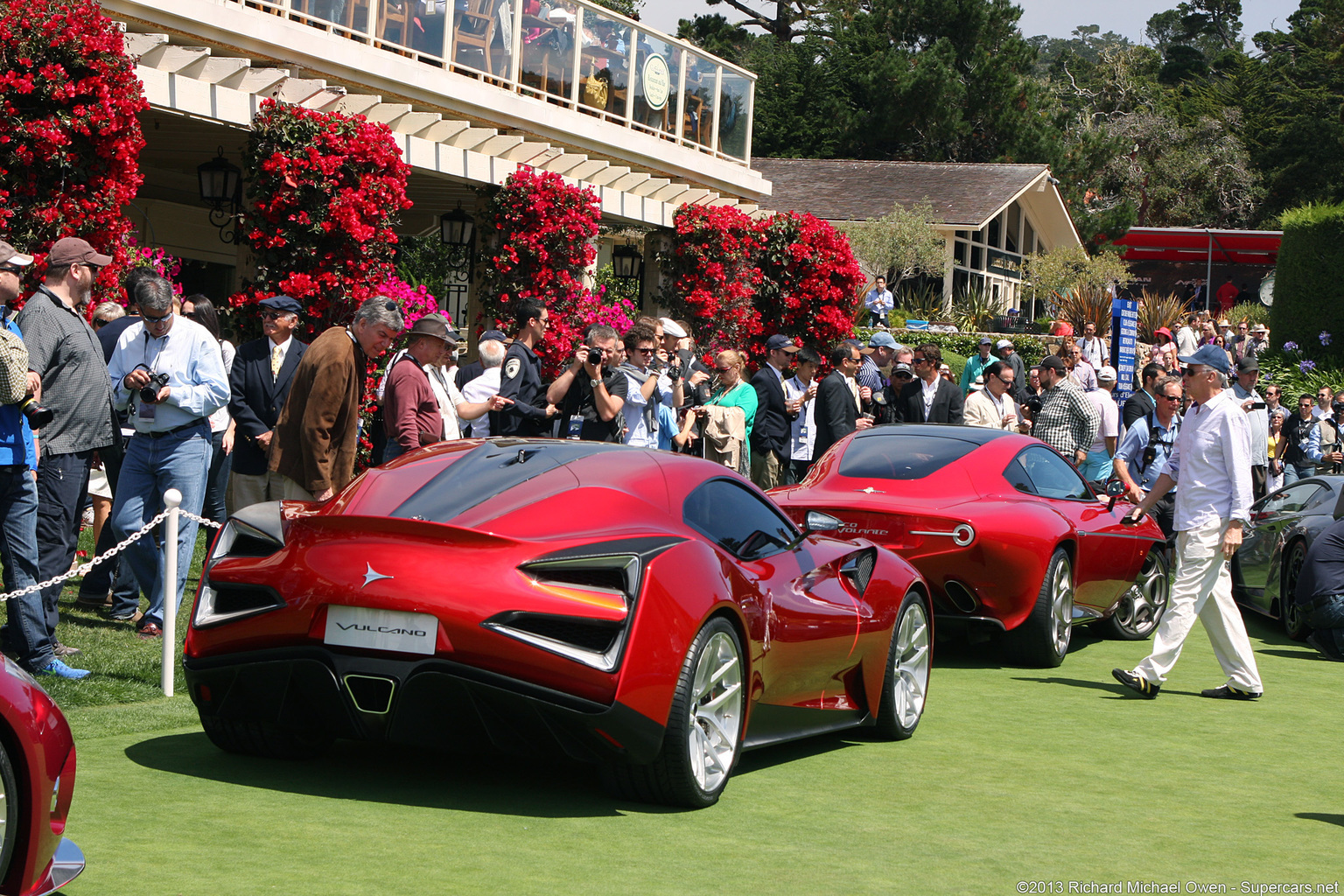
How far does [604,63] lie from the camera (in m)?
20.0

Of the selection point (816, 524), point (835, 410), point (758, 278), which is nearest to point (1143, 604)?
point (835, 410)

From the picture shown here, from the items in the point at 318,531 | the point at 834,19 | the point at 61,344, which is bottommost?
the point at 318,531

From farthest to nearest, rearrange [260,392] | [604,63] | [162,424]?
[604,63] → [260,392] → [162,424]

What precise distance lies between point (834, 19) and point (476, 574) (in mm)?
65563

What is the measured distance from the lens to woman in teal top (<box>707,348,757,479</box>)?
1259 cm

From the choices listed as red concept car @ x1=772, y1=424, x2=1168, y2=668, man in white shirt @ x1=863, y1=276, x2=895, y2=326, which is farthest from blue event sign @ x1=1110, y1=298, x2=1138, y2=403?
man in white shirt @ x1=863, y1=276, x2=895, y2=326

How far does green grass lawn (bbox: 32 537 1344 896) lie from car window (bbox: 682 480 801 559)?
98cm

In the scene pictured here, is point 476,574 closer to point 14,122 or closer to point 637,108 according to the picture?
point 14,122

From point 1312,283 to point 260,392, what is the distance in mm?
27765

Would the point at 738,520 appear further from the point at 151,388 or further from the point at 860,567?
the point at 151,388

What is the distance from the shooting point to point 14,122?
10.4m

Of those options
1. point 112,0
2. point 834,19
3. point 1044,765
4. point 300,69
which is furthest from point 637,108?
point 834,19

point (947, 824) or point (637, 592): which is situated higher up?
point (637, 592)

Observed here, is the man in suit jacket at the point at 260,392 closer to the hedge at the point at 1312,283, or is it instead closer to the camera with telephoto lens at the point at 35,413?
the camera with telephoto lens at the point at 35,413
